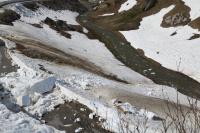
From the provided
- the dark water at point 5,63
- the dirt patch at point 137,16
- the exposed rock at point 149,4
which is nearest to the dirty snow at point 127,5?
the dirt patch at point 137,16

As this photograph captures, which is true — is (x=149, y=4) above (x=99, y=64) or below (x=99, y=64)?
above

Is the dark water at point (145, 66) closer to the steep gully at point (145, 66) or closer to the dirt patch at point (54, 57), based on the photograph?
the steep gully at point (145, 66)

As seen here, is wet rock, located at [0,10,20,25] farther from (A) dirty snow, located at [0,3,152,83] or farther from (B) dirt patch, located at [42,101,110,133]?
(B) dirt patch, located at [42,101,110,133]

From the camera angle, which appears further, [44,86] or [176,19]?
[176,19]

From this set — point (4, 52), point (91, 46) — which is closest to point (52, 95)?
point (4, 52)

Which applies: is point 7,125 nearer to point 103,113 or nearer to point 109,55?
point 103,113

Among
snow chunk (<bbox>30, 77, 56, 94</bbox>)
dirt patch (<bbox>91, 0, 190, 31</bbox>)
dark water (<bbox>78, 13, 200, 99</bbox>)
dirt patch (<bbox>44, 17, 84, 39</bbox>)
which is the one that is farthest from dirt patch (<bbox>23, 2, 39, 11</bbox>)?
snow chunk (<bbox>30, 77, 56, 94</bbox>)

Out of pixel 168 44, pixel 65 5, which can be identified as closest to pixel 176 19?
pixel 168 44

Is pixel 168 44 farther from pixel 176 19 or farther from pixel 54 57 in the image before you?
pixel 54 57
